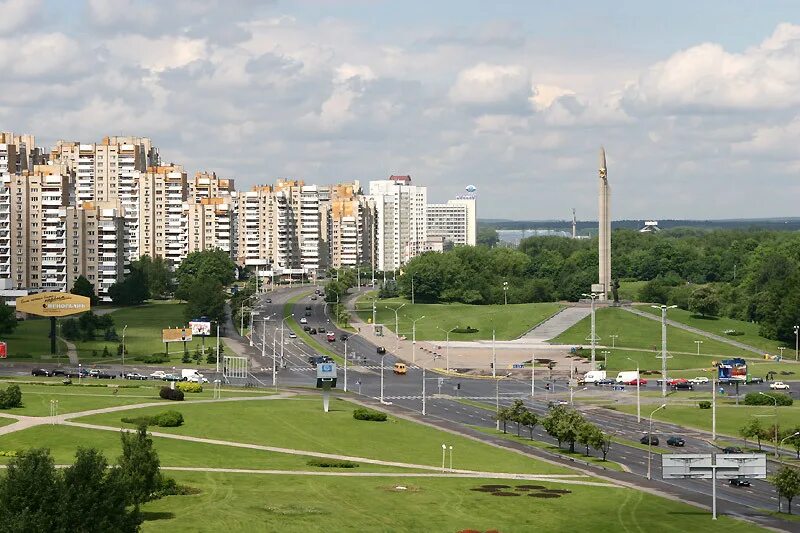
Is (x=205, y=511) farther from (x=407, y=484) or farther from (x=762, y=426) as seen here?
(x=762, y=426)

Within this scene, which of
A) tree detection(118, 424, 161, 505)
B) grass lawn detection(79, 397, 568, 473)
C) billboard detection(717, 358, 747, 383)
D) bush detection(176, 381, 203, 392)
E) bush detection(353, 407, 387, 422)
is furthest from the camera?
billboard detection(717, 358, 747, 383)

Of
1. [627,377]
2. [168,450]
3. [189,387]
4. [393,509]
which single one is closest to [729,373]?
[627,377]

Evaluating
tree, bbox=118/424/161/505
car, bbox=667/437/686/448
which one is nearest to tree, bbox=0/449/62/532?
tree, bbox=118/424/161/505

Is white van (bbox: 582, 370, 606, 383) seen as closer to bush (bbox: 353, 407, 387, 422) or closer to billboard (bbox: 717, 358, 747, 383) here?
billboard (bbox: 717, 358, 747, 383)

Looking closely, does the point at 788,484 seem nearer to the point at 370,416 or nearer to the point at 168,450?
the point at 168,450

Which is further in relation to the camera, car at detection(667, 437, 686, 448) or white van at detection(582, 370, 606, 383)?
white van at detection(582, 370, 606, 383)

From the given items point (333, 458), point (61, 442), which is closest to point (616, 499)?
point (333, 458)

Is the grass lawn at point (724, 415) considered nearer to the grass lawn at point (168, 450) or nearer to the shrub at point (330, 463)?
the shrub at point (330, 463)

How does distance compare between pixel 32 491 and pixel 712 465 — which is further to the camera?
pixel 712 465
